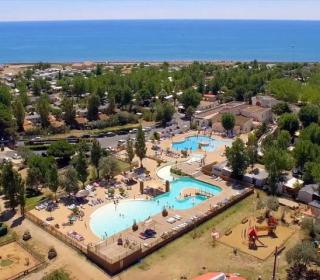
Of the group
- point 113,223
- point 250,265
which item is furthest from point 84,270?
point 250,265

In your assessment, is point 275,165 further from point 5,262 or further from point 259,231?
point 5,262

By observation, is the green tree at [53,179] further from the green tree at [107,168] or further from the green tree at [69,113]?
the green tree at [69,113]

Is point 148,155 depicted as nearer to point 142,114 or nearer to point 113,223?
point 113,223

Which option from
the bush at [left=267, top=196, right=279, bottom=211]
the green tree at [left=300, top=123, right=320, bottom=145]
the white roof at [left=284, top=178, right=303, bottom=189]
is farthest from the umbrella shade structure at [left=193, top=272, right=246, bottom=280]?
the green tree at [left=300, top=123, right=320, bottom=145]

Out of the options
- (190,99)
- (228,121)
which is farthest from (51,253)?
(190,99)

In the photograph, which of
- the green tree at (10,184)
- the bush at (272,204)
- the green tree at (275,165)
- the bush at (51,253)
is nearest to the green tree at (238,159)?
the green tree at (275,165)
